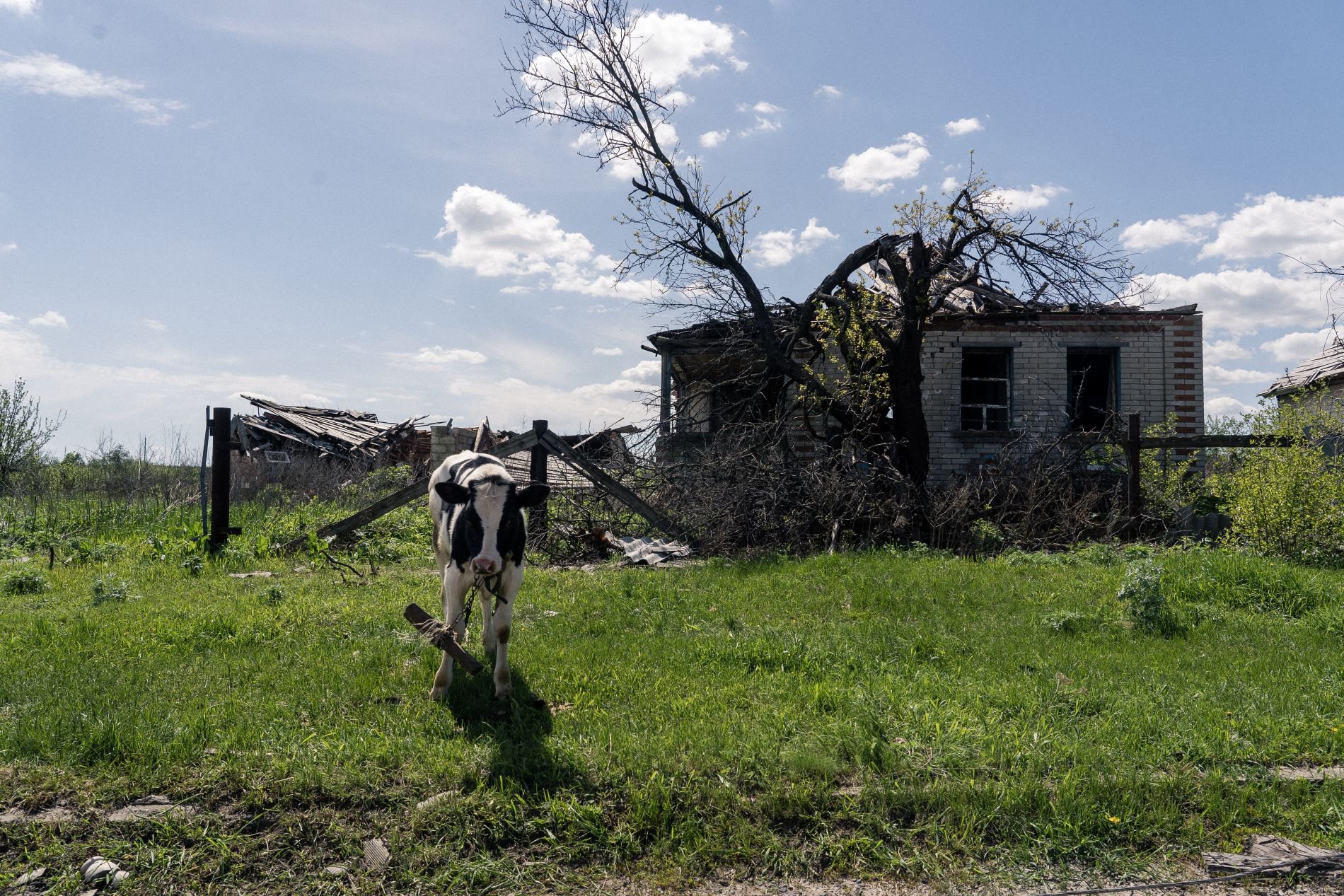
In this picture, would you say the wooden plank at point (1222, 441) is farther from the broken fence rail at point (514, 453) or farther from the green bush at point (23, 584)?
the green bush at point (23, 584)

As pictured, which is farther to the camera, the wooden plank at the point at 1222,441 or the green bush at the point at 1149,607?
the wooden plank at the point at 1222,441

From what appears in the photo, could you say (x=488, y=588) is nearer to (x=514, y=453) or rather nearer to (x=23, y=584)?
(x=514, y=453)

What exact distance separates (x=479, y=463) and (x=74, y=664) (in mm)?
3043

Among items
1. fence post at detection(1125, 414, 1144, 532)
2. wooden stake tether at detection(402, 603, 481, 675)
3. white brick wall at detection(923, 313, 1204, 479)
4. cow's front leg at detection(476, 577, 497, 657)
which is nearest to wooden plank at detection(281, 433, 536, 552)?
cow's front leg at detection(476, 577, 497, 657)

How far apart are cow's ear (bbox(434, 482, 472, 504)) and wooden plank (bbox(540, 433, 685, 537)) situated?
242 inches

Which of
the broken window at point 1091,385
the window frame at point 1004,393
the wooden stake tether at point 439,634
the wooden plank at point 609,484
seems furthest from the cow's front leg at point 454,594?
the broken window at point 1091,385

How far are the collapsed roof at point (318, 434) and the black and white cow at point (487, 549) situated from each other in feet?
64.7

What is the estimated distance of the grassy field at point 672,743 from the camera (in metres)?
3.66

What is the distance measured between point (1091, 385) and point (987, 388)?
2.16 meters

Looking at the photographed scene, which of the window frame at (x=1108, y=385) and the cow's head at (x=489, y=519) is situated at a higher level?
the window frame at (x=1108, y=385)

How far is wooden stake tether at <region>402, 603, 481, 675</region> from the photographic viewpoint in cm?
471

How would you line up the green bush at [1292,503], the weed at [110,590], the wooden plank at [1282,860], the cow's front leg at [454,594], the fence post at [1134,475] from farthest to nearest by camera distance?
the fence post at [1134,475]
the green bush at [1292,503]
the weed at [110,590]
the cow's front leg at [454,594]
the wooden plank at [1282,860]

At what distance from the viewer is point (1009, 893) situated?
343 cm

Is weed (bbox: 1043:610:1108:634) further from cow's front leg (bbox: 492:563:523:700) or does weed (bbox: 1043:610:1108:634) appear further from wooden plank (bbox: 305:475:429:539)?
wooden plank (bbox: 305:475:429:539)
